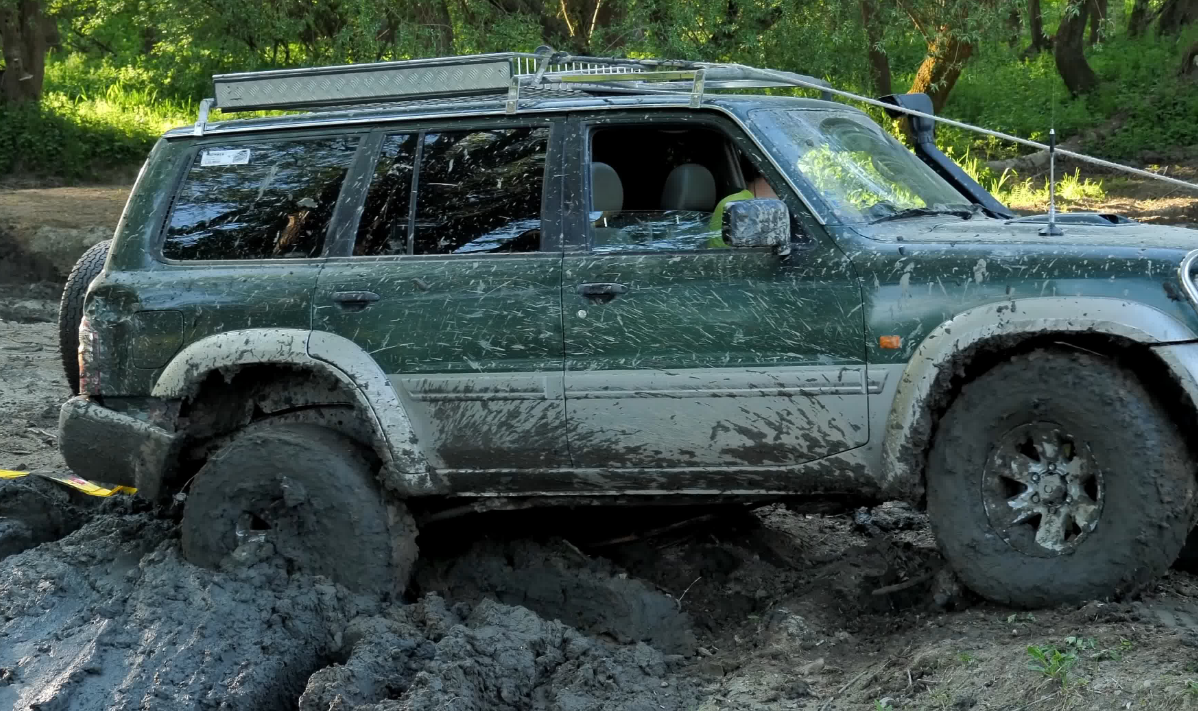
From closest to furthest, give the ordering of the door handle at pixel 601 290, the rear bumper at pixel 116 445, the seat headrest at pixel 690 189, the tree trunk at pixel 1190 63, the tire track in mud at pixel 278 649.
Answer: the tire track in mud at pixel 278 649 < the door handle at pixel 601 290 < the seat headrest at pixel 690 189 < the rear bumper at pixel 116 445 < the tree trunk at pixel 1190 63

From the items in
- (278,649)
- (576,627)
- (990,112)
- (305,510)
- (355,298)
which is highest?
(990,112)

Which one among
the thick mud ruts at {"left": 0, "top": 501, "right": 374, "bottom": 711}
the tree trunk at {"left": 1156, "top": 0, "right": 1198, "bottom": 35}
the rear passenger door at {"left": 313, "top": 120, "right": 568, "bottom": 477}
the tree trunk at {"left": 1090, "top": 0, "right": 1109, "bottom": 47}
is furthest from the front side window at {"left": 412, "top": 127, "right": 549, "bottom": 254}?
the tree trunk at {"left": 1156, "top": 0, "right": 1198, "bottom": 35}

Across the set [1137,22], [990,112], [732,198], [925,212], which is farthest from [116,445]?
[1137,22]

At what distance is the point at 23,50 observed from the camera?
22312 mm

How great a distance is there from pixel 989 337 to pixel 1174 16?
67.6 ft

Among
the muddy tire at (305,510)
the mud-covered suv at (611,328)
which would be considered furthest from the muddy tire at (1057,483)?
the muddy tire at (305,510)

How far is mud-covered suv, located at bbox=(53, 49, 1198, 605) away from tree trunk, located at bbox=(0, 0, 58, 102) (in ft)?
59.9

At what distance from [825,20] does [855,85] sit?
4.14 feet

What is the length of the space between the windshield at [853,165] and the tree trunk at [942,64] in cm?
791

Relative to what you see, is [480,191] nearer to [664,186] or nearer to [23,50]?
[664,186]

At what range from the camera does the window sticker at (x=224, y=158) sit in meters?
5.53

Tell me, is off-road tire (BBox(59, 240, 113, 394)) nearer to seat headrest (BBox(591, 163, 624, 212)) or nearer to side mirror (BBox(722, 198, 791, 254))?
seat headrest (BBox(591, 163, 624, 212))

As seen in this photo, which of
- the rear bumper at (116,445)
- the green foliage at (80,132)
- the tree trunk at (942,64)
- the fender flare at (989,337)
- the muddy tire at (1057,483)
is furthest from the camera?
the green foliage at (80,132)

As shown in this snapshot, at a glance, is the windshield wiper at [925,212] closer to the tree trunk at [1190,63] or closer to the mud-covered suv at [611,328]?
the mud-covered suv at [611,328]
